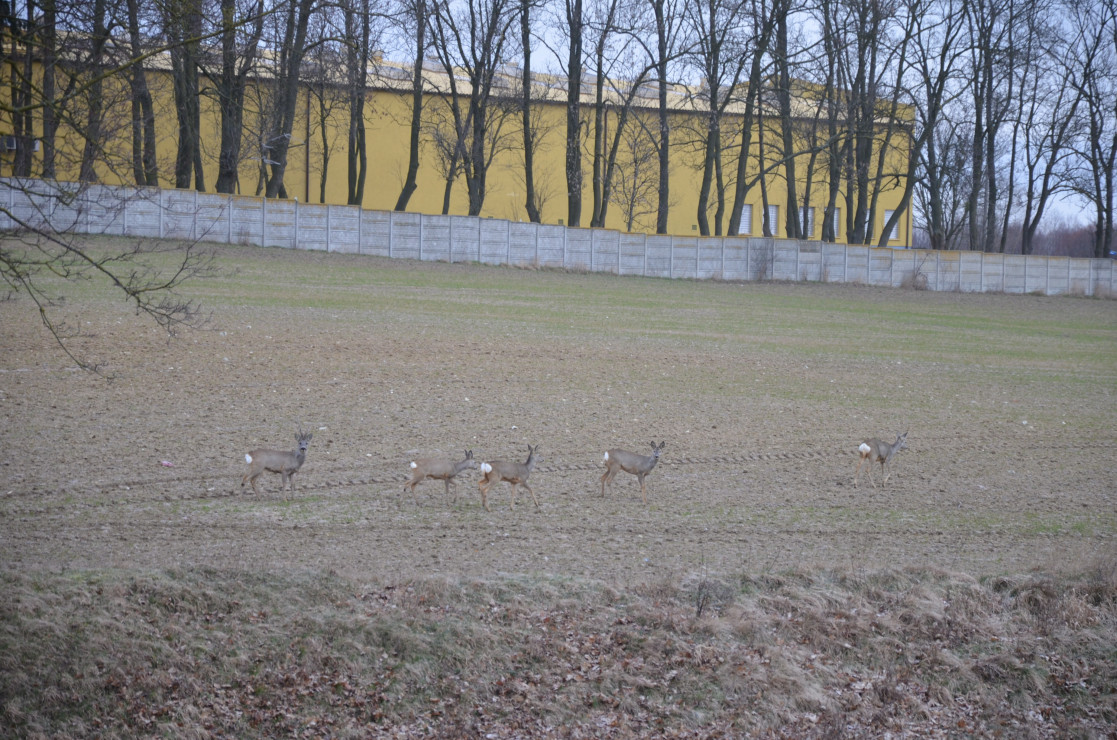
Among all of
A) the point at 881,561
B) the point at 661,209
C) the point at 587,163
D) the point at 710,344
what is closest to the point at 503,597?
the point at 881,561

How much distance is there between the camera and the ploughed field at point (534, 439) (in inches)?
446

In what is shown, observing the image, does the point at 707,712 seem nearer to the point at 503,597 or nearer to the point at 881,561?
the point at 503,597

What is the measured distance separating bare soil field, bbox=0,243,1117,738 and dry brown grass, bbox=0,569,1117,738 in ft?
0.09

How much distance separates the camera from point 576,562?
35.7ft

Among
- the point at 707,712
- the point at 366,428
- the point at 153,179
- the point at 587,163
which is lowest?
the point at 707,712

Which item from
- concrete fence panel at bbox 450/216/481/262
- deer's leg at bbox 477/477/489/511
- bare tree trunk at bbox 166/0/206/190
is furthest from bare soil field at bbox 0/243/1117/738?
concrete fence panel at bbox 450/216/481/262

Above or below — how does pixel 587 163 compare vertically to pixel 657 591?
above

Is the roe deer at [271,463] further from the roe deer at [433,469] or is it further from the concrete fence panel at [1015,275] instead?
the concrete fence panel at [1015,275]

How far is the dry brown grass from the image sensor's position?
8.29 metres

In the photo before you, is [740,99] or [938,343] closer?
[938,343]

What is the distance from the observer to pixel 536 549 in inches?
444

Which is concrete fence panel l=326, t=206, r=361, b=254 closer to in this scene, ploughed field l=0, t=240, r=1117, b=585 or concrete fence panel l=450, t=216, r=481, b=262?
concrete fence panel l=450, t=216, r=481, b=262

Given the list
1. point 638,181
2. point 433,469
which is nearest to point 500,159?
point 638,181

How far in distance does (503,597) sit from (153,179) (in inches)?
201
